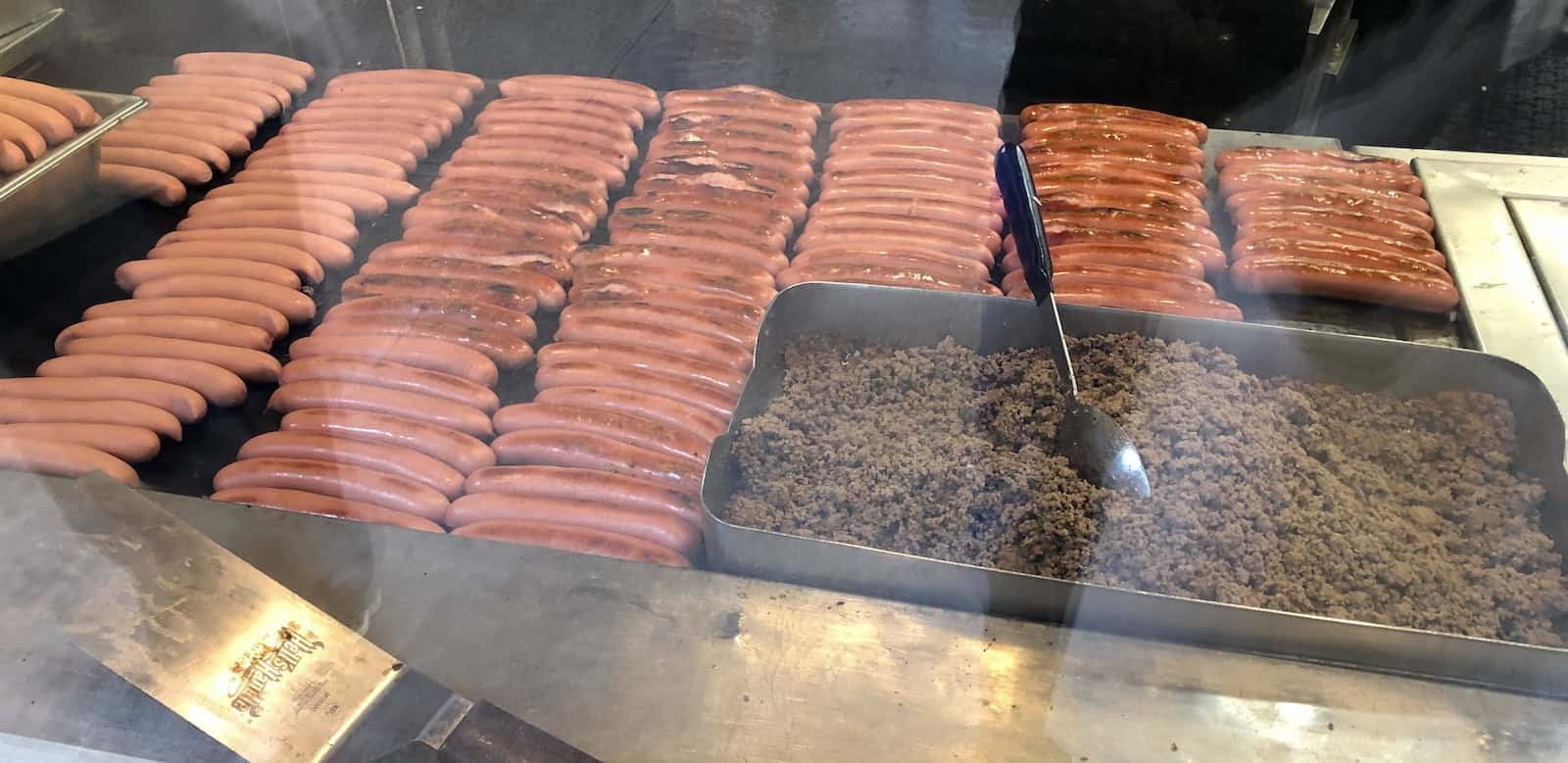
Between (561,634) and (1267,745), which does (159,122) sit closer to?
(561,634)

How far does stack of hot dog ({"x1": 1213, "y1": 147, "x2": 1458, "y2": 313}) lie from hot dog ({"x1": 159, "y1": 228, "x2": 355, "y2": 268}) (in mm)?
3053

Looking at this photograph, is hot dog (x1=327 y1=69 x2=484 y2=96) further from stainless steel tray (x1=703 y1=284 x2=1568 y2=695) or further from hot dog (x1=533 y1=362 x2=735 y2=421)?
stainless steel tray (x1=703 y1=284 x2=1568 y2=695)

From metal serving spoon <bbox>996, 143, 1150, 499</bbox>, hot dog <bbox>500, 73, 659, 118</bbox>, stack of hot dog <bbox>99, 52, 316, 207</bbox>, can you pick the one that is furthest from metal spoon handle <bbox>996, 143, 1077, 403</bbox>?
stack of hot dog <bbox>99, 52, 316, 207</bbox>

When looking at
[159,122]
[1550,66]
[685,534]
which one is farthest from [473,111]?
[1550,66]

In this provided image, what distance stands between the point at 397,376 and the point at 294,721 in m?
1.36

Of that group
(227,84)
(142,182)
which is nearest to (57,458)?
(142,182)

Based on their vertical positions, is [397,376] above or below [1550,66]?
above

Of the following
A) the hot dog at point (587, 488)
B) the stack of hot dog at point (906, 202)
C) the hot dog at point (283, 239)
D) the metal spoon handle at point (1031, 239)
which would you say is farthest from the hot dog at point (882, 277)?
the hot dog at point (283, 239)

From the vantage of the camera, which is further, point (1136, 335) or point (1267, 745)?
point (1136, 335)

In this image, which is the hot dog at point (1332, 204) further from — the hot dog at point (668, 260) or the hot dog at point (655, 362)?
the hot dog at point (655, 362)

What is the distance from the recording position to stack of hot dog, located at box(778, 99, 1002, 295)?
128 inches

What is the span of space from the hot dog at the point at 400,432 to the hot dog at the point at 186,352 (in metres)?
0.29

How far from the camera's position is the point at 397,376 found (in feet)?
9.34

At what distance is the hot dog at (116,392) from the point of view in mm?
2770
